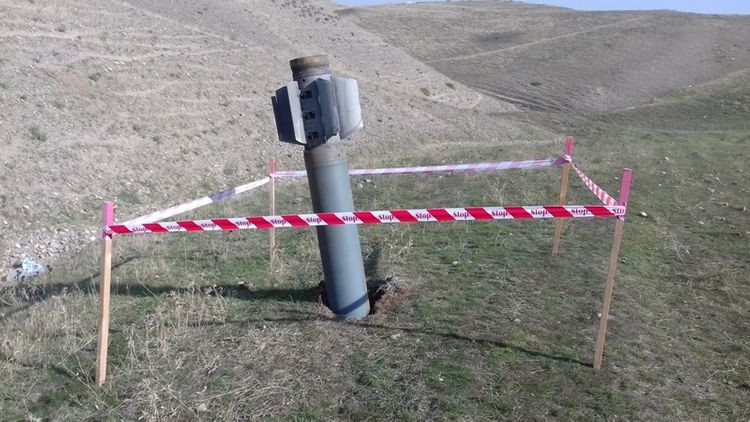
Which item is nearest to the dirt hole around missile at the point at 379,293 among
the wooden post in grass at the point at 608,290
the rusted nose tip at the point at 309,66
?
the wooden post in grass at the point at 608,290

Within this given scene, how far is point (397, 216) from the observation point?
4.38 m

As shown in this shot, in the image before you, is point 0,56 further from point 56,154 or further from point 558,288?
point 558,288

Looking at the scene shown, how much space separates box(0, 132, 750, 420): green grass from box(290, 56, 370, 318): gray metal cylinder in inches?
8.2

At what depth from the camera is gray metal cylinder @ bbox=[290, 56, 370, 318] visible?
4480 mm

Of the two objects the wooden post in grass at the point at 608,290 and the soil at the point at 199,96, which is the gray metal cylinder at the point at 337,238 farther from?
the soil at the point at 199,96

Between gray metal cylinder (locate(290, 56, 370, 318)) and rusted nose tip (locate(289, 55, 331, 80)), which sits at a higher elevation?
rusted nose tip (locate(289, 55, 331, 80))

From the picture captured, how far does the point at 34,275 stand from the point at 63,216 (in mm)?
2627

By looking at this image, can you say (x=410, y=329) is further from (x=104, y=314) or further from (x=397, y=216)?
(x=104, y=314)

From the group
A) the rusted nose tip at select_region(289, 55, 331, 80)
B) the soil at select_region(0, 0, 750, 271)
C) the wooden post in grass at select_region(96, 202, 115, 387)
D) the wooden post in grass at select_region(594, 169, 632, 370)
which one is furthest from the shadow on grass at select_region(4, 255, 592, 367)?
the soil at select_region(0, 0, 750, 271)

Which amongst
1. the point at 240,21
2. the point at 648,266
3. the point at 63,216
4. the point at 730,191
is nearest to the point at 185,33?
the point at 240,21

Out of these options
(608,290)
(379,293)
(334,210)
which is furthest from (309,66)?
(608,290)

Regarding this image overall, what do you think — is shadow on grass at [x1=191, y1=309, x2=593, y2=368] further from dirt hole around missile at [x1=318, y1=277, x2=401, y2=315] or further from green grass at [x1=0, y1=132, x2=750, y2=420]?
dirt hole around missile at [x1=318, y1=277, x2=401, y2=315]

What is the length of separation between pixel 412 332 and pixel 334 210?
3.51ft

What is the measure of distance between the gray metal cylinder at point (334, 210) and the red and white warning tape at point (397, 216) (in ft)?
0.92
